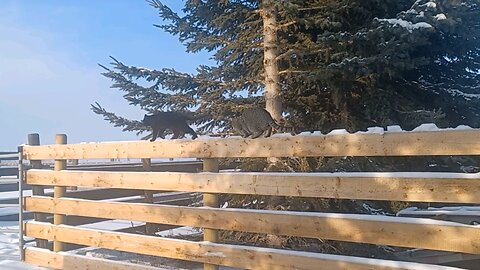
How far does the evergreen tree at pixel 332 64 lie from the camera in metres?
5.00

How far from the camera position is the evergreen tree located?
16.4ft

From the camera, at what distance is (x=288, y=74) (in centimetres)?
577

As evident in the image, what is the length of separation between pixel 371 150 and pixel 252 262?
48.9 inches

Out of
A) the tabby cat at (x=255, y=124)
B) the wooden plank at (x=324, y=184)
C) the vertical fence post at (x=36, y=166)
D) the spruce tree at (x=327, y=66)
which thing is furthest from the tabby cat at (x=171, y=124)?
the vertical fence post at (x=36, y=166)

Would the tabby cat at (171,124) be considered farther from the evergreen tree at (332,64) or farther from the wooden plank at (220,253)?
the evergreen tree at (332,64)

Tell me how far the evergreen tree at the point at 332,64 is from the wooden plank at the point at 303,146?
6.13 ft

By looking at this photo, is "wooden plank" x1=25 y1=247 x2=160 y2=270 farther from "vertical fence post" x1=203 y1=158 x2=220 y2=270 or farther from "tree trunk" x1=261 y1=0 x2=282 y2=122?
"tree trunk" x1=261 y1=0 x2=282 y2=122

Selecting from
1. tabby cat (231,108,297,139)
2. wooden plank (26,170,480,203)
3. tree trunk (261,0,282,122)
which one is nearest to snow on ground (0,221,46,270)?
wooden plank (26,170,480,203)

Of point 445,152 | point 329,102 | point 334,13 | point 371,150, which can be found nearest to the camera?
point 445,152

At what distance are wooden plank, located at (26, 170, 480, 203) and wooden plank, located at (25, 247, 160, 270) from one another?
0.72 metres

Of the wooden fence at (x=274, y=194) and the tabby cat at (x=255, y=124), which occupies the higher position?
the tabby cat at (x=255, y=124)

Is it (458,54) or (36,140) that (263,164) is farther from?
(458,54)

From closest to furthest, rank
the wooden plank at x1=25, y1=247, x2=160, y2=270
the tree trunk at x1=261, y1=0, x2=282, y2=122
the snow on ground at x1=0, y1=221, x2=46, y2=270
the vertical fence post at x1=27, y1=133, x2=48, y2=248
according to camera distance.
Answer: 1. the wooden plank at x1=25, y1=247, x2=160, y2=270
2. the snow on ground at x1=0, y1=221, x2=46, y2=270
3. the vertical fence post at x1=27, y1=133, x2=48, y2=248
4. the tree trunk at x1=261, y1=0, x2=282, y2=122

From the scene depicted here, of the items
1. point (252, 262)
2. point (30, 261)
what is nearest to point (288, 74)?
point (252, 262)
